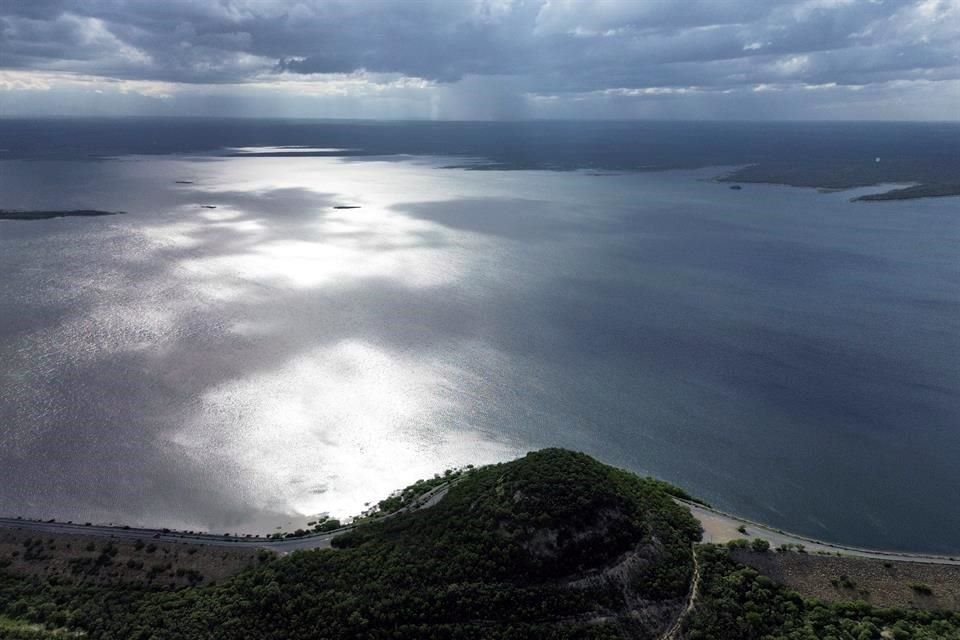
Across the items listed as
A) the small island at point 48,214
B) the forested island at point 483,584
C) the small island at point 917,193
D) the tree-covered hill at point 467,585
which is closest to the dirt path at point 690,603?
the forested island at point 483,584

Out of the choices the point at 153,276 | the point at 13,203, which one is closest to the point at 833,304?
the point at 153,276

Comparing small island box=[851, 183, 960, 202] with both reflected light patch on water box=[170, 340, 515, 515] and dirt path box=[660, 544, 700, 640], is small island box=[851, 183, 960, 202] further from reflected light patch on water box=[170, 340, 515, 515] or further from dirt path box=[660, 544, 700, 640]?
dirt path box=[660, 544, 700, 640]

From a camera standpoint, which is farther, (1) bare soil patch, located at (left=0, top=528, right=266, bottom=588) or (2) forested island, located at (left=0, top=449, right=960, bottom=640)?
(1) bare soil patch, located at (left=0, top=528, right=266, bottom=588)

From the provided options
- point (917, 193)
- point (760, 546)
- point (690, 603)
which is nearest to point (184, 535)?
point (690, 603)

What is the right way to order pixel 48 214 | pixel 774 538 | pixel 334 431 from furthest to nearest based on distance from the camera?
pixel 48 214
pixel 334 431
pixel 774 538

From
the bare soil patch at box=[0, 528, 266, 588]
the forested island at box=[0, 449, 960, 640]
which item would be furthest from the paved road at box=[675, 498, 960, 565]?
the bare soil patch at box=[0, 528, 266, 588]

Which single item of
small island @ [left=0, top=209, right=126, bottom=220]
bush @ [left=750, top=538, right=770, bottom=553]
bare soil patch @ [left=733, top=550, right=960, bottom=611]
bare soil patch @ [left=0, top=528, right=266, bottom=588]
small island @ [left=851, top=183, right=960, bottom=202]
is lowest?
bare soil patch @ [left=0, top=528, right=266, bottom=588]

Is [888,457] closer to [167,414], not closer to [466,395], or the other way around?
[466,395]

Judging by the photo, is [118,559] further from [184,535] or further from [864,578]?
[864,578]
